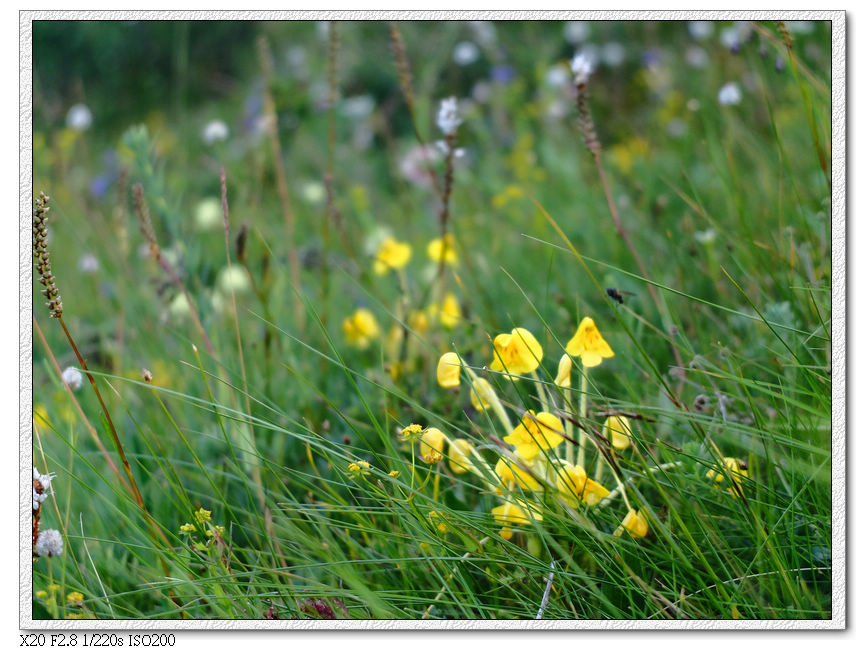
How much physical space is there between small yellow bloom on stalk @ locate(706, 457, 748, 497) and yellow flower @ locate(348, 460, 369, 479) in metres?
0.49

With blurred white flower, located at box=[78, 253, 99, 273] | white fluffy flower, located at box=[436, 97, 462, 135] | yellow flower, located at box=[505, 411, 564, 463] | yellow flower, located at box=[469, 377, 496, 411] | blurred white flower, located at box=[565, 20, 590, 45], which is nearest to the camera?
yellow flower, located at box=[505, 411, 564, 463]

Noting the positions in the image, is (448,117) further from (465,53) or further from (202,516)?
(465,53)

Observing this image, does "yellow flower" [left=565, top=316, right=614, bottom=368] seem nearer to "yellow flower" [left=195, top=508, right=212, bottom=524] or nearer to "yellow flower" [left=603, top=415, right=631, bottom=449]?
"yellow flower" [left=603, top=415, right=631, bottom=449]

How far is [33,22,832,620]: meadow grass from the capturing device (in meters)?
0.97

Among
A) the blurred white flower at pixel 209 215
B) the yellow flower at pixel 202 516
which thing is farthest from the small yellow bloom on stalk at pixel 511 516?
the blurred white flower at pixel 209 215

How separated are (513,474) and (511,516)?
6 cm

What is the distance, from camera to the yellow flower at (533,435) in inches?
36.5

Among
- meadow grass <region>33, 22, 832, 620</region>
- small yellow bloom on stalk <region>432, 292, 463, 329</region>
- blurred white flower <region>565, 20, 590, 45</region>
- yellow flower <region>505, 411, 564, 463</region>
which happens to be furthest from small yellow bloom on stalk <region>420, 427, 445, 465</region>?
blurred white flower <region>565, 20, 590, 45</region>

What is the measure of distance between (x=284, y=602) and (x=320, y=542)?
100mm

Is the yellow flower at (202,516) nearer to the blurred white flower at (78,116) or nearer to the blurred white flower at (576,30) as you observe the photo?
the blurred white flower at (78,116)

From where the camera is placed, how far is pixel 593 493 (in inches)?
Answer: 37.3

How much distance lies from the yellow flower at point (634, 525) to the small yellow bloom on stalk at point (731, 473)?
0.39 feet

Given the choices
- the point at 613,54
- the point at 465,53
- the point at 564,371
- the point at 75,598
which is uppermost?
the point at 613,54

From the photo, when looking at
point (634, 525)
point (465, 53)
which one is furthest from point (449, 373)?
point (465, 53)
